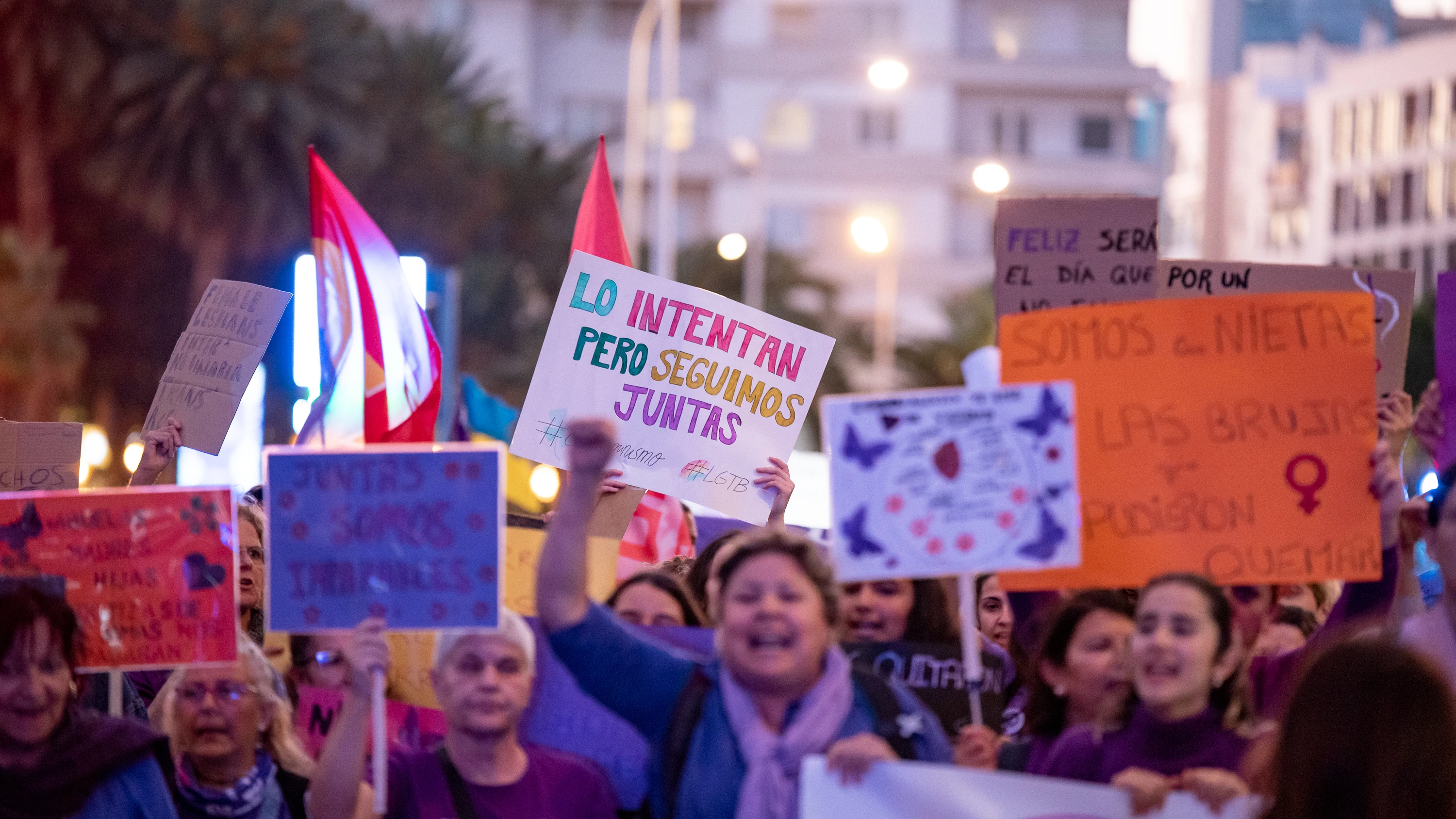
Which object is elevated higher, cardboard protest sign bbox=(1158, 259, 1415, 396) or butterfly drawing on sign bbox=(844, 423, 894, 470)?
cardboard protest sign bbox=(1158, 259, 1415, 396)

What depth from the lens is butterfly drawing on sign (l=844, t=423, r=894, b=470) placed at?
4.43 meters

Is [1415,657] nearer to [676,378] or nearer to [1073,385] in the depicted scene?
[1073,385]

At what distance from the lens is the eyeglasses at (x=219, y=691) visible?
15.9 feet

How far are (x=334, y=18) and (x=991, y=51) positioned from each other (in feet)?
109

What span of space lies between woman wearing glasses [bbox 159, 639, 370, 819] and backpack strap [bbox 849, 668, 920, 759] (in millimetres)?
1434

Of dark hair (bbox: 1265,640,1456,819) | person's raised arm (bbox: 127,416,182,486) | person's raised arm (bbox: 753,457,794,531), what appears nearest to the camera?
dark hair (bbox: 1265,640,1456,819)

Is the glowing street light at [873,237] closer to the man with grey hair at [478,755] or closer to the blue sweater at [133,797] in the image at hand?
the man with grey hair at [478,755]

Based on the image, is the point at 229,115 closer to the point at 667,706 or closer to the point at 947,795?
the point at 667,706

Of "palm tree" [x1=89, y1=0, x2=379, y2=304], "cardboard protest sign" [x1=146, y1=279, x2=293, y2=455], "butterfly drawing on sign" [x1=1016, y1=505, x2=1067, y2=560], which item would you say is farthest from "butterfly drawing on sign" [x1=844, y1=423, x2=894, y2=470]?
"palm tree" [x1=89, y1=0, x2=379, y2=304]

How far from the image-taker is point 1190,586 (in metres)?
4.32

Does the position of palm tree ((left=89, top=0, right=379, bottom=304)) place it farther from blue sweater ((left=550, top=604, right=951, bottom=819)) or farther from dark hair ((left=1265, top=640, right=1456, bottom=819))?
dark hair ((left=1265, top=640, right=1456, bottom=819))

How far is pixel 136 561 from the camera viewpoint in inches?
197

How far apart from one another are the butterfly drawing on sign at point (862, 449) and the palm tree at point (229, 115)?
25.6m

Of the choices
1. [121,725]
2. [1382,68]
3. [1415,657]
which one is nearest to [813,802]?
[1415,657]
